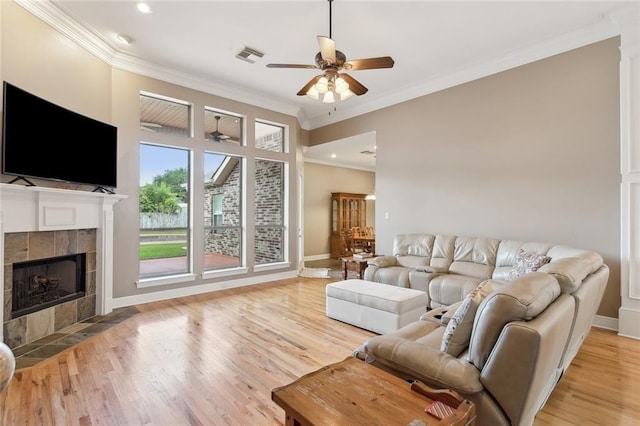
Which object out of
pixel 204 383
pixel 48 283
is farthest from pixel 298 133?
pixel 204 383

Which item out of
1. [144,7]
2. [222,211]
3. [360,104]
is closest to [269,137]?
[222,211]

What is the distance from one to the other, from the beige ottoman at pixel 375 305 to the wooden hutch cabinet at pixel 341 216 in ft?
17.6

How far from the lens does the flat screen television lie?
2.93 meters

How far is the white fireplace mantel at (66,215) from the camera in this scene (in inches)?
114

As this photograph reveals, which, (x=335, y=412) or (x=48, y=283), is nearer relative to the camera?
(x=335, y=412)

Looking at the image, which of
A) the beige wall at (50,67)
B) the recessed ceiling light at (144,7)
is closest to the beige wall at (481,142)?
the beige wall at (50,67)

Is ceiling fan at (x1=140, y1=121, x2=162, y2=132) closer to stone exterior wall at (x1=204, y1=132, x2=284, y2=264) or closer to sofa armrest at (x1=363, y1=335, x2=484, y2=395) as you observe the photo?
stone exterior wall at (x1=204, y1=132, x2=284, y2=264)

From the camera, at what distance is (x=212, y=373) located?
2.57 metres

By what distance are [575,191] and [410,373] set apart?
367 cm

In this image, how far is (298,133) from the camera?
686cm

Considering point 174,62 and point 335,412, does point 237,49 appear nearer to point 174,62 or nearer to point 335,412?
point 174,62

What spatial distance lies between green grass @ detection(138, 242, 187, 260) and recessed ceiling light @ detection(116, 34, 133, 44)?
283 centimetres

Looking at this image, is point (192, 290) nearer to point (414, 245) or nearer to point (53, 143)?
point (53, 143)

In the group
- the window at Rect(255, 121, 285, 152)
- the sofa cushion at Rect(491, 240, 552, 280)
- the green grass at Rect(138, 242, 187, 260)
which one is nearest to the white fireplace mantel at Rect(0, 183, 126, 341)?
the green grass at Rect(138, 242, 187, 260)
